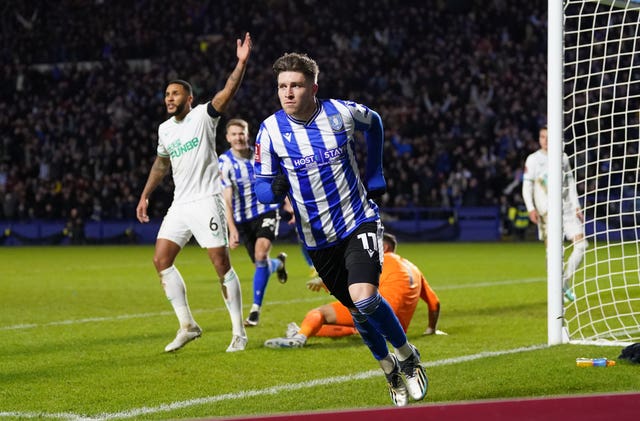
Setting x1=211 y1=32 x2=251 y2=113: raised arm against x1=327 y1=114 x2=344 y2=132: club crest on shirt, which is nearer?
x1=327 y1=114 x2=344 y2=132: club crest on shirt

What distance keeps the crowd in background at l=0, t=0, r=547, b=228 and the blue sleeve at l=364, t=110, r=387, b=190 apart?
22110 millimetres

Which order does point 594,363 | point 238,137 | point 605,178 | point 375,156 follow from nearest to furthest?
point 375,156, point 594,363, point 238,137, point 605,178

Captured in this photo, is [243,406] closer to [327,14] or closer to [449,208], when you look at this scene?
[449,208]

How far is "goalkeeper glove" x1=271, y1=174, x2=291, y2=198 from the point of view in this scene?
552 cm

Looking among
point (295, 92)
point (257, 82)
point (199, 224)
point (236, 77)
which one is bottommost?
point (199, 224)

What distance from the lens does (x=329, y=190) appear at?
5531 mm

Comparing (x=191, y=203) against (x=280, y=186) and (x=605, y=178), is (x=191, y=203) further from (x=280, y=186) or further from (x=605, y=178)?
(x=605, y=178)

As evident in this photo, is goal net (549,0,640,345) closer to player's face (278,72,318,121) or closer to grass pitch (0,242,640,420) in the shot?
grass pitch (0,242,640,420)

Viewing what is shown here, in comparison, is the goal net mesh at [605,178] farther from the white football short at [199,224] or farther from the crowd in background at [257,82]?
the crowd in background at [257,82]

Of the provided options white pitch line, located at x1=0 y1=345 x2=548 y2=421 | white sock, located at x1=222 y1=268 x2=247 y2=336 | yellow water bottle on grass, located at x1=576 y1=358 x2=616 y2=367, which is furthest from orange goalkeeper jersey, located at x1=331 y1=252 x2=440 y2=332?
yellow water bottle on grass, located at x1=576 y1=358 x2=616 y2=367

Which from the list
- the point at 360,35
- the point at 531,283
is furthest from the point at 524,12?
the point at 531,283

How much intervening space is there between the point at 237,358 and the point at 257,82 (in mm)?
27067

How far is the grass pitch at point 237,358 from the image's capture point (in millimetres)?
5566

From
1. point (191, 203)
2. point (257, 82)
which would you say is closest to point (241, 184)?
point (191, 203)
